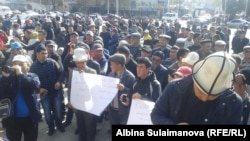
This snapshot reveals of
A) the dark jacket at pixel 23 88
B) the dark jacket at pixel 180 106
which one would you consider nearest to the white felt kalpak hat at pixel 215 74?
the dark jacket at pixel 180 106

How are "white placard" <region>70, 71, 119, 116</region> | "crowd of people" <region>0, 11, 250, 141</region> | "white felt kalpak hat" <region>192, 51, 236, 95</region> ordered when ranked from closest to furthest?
"white felt kalpak hat" <region>192, 51, 236, 95</region>
"crowd of people" <region>0, 11, 250, 141</region>
"white placard" <region>70, 71, 119, 116</region>

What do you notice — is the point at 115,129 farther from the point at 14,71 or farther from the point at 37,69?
the point at 37,69

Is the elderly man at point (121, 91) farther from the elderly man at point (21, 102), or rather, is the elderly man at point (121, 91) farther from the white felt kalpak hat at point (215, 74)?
the white felt kalpak hat at point (215, 74)

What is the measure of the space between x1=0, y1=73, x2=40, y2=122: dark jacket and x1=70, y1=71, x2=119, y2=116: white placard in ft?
2.19

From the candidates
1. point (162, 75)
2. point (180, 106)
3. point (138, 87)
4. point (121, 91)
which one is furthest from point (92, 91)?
point (180, 106)

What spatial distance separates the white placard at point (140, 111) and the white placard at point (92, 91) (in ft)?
2.23

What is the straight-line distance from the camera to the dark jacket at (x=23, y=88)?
13.8 ft

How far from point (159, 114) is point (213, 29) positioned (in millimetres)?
8961

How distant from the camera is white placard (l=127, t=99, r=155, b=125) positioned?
3.60 metres

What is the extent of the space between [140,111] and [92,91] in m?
1.20

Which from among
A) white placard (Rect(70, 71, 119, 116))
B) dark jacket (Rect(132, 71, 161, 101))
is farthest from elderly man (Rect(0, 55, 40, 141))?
dark jacket (Rect(132, 71, 161, 101))

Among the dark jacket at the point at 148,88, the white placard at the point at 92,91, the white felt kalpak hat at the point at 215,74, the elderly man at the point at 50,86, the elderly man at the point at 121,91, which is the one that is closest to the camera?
the white felt kalpak hat at the point at 215,74

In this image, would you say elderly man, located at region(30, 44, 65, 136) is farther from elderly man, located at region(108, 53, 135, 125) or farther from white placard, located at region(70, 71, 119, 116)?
elderly man, located at region(108, 53, 135, 125)
